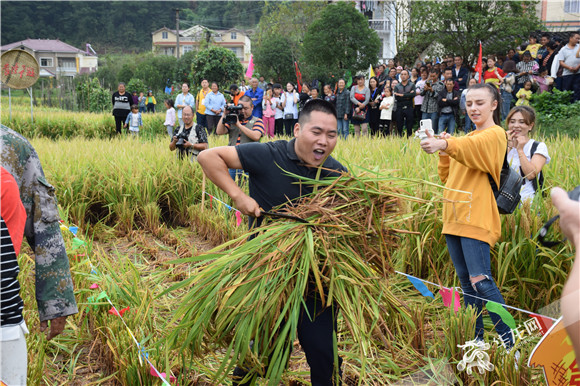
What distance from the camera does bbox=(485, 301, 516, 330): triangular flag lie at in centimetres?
272

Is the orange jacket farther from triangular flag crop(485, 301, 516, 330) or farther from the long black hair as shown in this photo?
triangular flag crop(485, 301, 516, 330)

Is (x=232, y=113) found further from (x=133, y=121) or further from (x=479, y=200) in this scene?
(x=133, y=121)

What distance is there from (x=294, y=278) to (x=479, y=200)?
51.8 inches

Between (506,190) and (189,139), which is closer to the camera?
(506,190)

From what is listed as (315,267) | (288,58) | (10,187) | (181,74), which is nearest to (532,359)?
(315,267)

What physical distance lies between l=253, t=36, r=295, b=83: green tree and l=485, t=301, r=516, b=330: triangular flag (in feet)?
84.0

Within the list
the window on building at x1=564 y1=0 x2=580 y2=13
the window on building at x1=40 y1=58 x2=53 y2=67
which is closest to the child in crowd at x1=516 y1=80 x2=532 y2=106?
the window on building at x1=564 y1=0 x2=580 y2=13

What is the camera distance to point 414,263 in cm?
409

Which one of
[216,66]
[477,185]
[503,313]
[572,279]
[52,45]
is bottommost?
[503,313]

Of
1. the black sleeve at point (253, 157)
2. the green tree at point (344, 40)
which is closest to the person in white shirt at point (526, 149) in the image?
the black sleeve at point (253, 157)

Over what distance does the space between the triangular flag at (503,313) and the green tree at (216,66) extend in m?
21.8

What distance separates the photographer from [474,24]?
616 inches

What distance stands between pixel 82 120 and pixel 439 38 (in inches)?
420

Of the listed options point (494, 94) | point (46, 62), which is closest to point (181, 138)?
point (494, 94)
